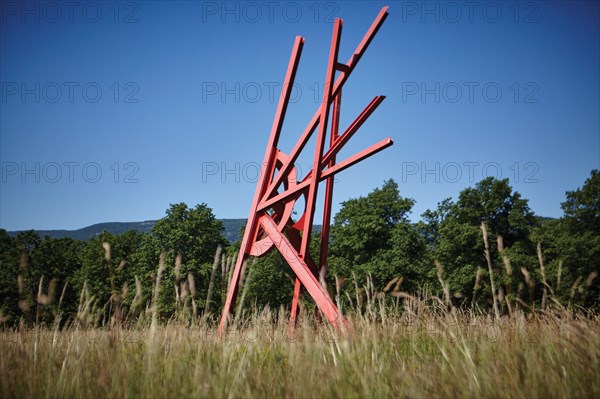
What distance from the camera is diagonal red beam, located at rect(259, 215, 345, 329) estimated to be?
631cm

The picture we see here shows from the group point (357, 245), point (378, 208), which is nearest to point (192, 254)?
point (357, 245)

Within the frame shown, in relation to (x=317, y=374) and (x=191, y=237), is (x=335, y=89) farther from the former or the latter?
(x=191, y=237)

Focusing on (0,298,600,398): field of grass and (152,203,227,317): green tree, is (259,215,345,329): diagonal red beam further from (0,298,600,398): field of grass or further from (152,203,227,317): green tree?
(152,203,227,317): green tree

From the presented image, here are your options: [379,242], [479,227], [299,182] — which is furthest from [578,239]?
[299,182]

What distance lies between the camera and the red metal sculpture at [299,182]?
721cm

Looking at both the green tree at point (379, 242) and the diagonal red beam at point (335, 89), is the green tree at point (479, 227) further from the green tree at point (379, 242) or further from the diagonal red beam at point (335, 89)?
the diagonal red beam at point (335, 89)

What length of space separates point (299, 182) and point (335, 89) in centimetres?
170

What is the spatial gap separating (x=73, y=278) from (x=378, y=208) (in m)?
25.5

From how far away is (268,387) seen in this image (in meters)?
2.92

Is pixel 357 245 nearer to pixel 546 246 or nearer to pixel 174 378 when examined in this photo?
pixel 546 246

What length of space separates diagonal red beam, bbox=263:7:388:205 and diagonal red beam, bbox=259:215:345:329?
24.9 inches

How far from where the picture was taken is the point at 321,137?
7262 mm

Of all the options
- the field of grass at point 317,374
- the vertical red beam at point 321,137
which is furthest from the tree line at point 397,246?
the field of grass at point 317,374

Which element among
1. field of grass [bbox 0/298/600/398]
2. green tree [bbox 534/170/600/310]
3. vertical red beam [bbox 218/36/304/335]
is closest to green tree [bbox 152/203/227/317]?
green tree [bbox 534/170/600/310]
